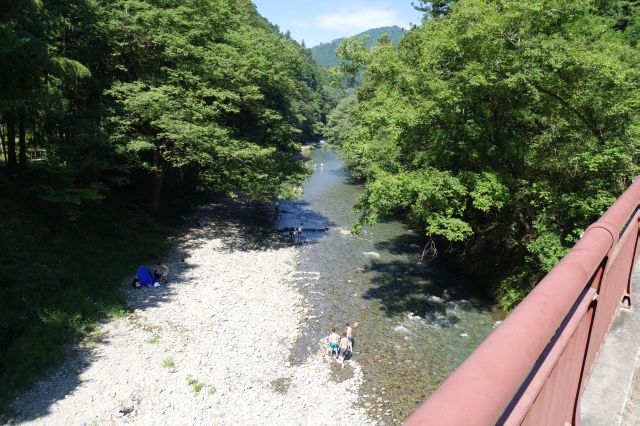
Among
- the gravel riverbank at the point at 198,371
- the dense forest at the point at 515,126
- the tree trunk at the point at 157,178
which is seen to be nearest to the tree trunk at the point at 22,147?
the tree trunk at the point at 157,178

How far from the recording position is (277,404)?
39.1 ft

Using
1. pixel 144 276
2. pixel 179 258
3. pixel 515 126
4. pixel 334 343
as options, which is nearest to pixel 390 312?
pixel 334 343

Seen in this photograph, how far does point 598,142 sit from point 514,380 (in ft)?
50.8

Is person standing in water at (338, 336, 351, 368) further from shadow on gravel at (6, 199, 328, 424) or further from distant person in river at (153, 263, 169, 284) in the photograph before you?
distant person in river at (153, 263, 169, 284)

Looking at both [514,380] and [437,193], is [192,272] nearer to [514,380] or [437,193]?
[437,193]

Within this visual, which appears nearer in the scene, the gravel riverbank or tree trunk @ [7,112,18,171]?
the gravel riverbank

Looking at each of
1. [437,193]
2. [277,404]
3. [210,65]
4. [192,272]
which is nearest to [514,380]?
[277,404]

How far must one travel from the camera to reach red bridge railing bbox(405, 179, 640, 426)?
3.13 feet

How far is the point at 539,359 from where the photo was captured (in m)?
1.67

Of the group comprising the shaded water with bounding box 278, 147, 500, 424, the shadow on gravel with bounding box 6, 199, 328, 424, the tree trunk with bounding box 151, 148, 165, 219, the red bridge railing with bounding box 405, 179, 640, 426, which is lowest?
the shaded water with bounding box 278, 147, 500, 424

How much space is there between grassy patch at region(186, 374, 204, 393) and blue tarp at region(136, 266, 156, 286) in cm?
688

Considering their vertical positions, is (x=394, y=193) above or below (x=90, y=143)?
below

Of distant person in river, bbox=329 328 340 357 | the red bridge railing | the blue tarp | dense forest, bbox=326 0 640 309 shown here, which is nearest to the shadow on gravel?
the blue tarp

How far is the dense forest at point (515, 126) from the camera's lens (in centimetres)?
Result: 1237
